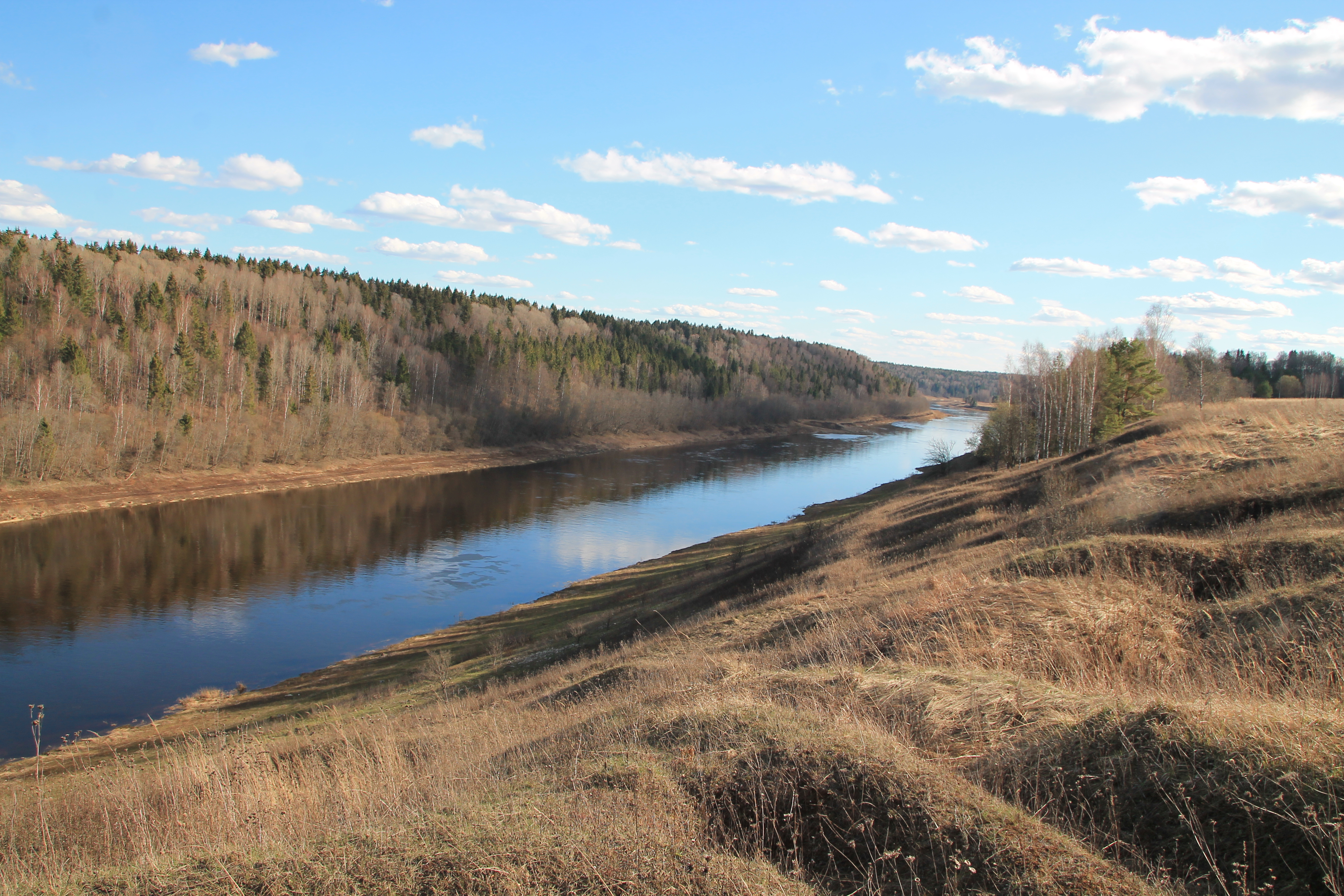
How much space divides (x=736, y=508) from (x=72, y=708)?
38.9 metres

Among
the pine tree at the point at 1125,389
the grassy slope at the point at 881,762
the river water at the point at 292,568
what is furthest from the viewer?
the pine tree at the point at 1125,389

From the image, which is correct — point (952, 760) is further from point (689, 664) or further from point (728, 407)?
point (728, 407)

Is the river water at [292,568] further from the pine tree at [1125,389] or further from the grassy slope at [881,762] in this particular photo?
the pine tree at [1125,389]

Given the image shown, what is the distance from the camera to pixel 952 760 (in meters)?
4.67

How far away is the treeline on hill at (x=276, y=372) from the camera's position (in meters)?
54.8

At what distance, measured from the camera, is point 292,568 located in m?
35.7

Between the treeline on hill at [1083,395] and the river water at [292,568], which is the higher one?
the treeline on hill at [1083,395]

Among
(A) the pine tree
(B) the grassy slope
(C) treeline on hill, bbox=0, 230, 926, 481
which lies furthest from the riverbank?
(A) the pine tree

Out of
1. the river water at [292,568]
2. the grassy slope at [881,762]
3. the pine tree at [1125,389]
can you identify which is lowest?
the river water at [292,568]

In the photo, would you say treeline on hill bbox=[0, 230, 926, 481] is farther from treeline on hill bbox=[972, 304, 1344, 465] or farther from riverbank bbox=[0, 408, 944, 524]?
treeline on hill bbox=[972, 304, 1344, 465]

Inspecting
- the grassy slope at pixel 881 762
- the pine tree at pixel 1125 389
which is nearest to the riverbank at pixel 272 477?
the grassy slope at pixel 881 762

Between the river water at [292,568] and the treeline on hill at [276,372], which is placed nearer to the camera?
the river water at [292,568]

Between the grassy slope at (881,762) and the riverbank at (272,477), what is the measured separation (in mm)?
41659

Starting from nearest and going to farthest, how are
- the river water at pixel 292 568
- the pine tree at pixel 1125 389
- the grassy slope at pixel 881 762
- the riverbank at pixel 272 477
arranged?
the grassy slope at pixel 881 762
the river water at pixel 292 568
the pine tree at pixel 1125 389
the riverbank at pixel 272 477
